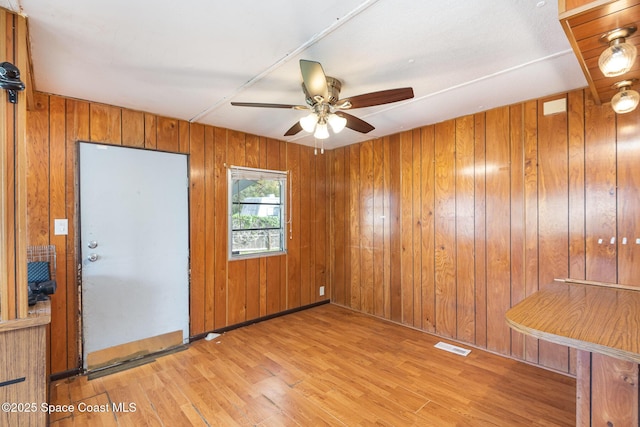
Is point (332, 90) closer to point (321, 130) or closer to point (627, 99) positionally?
point (321, 130)

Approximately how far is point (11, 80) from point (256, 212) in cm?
256

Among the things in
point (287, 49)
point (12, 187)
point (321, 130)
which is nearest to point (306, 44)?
point (287, 49)

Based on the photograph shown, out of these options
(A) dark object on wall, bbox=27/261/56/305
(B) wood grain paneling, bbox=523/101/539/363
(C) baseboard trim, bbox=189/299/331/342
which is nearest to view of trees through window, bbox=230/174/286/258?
(C) baseboard trim, bbox=189/299/331/342

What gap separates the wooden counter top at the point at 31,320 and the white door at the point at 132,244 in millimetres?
1112

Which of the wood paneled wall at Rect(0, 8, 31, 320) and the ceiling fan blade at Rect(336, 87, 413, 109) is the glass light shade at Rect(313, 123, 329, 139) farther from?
the wood paneled wall at Rect(0, 8, 31, 320)

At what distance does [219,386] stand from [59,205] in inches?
80.5

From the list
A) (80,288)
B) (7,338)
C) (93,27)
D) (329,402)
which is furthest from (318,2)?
(80,288)

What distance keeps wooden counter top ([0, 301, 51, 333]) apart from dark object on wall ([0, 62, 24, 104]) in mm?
1096

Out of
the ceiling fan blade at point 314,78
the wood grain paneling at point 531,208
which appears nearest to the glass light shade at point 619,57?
the ceiling fan blade at point 314,78

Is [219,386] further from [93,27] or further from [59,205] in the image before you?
[93,27]

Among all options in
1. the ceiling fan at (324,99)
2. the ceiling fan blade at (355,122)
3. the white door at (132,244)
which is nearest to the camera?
the ceiling fan at (324,99)

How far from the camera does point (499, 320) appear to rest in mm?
2818

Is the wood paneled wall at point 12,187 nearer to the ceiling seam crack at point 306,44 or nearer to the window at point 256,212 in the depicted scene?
the ceiling seam crack at point 306,44

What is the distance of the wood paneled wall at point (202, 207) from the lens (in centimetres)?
243
